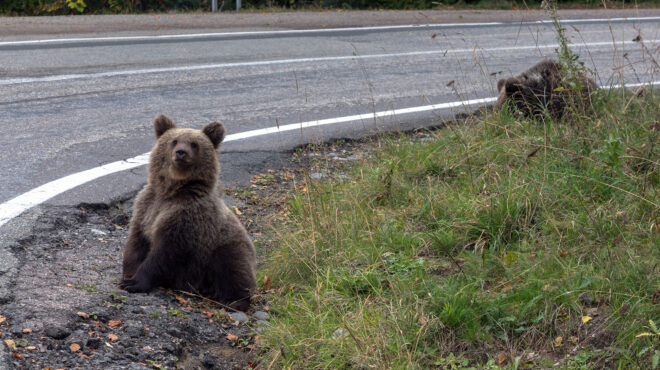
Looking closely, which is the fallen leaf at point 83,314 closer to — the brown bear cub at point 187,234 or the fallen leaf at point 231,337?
the brown bear cub at point 187,234

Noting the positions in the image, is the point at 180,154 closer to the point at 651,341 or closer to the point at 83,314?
the point at 83,314

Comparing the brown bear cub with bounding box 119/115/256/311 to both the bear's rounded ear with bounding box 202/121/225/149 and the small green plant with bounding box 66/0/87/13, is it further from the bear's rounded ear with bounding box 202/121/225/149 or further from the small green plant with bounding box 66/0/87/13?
the small green plant with bounding box 66/0/87/13

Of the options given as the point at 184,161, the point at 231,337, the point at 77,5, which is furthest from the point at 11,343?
the point at 77,5

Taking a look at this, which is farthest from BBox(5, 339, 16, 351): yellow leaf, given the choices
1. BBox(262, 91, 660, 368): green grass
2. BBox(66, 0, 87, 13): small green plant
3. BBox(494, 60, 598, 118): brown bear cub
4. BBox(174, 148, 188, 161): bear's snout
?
BBox(66, 0, 87, 13): small green plant

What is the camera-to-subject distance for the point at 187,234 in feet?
14.0

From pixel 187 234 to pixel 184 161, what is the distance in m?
0.44

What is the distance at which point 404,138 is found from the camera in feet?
22.2

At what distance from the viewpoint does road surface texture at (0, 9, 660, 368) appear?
4051 mm

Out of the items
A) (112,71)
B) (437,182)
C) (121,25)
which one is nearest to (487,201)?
(437,182)

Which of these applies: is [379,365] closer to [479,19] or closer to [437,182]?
[437,182]

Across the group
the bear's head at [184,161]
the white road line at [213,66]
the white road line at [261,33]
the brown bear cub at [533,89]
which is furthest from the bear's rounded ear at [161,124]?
the white road line at [261,33]

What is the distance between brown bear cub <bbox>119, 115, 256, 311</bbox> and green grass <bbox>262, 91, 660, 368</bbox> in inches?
13.8

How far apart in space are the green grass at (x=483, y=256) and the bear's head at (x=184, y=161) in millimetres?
766

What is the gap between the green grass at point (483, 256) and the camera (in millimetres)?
3631
